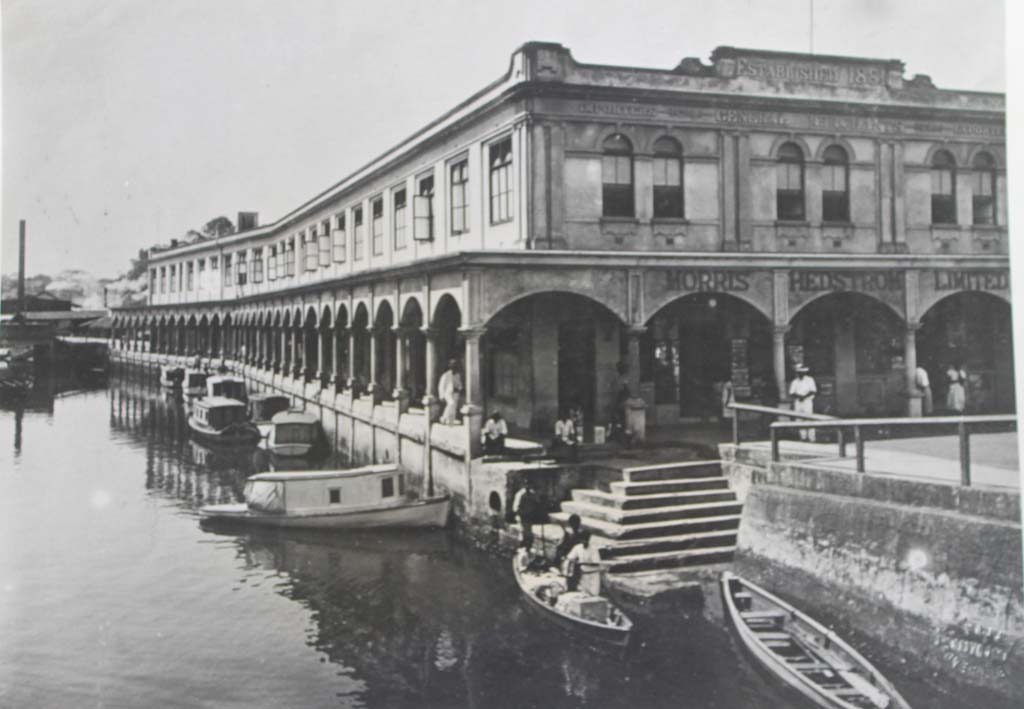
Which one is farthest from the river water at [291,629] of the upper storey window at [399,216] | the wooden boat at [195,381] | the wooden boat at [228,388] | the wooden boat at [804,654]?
the wooden boat at [195,381]

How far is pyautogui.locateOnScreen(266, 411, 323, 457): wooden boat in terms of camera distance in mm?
25359

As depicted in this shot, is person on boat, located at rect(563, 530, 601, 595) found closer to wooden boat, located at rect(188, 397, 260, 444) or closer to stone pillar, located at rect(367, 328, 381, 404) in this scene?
stone pillar, located at rect(367, 328, 381, 404)

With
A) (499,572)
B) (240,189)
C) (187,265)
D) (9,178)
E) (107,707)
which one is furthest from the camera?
(187,265)

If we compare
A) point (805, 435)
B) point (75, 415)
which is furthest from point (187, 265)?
point (805, 435)

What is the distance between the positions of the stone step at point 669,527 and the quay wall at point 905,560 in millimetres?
469

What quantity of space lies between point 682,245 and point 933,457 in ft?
23.7

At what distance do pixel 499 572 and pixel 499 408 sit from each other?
17.0ft

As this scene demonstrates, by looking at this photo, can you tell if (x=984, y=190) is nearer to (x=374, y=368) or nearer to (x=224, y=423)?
(x=374, y=368)

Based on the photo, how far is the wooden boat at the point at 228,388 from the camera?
33.3m

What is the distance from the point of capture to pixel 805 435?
A: 1598 centimetres

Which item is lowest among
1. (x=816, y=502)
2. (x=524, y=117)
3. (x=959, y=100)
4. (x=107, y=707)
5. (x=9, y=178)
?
(x=107, y=707)

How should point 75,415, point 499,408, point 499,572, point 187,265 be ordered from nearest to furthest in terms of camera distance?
point 499,572 < point 499,408 < point 75,415 < point 187,265

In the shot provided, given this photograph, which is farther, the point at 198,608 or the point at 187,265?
the point at 187,265

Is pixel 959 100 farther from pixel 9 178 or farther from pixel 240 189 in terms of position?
pixel 9 178
